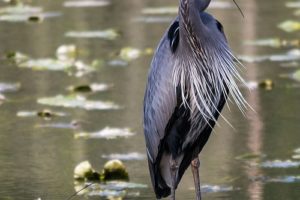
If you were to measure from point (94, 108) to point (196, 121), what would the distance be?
3.03 meters

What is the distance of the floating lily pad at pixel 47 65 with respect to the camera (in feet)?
36.1

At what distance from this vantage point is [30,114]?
9.16 m

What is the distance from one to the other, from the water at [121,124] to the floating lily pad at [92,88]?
0.31 ft

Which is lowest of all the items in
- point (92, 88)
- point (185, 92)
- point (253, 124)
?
point (185, 92)

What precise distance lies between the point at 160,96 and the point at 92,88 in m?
3.62

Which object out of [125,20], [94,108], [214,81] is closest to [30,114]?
[94,108]

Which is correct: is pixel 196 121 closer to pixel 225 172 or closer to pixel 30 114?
pixel 225 172

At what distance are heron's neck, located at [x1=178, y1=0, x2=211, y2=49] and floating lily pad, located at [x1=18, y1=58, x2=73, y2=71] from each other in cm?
468

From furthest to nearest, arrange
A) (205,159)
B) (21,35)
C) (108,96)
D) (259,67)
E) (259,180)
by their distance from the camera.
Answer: (21,35) → (259,67) → (108,96) → (205,159) → (259,180)

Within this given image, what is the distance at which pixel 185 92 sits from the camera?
6.48 meters

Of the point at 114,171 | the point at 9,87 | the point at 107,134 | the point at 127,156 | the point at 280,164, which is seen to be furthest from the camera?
the point at 9,87

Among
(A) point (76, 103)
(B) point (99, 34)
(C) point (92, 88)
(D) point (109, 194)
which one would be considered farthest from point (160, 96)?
(B) point (99, 34)

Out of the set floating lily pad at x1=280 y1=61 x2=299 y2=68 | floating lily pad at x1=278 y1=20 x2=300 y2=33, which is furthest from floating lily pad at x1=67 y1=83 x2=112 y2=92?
floating lily pad at x1=278 y1=20 x2=300 y2=33

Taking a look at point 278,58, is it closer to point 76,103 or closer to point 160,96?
point 76,103
